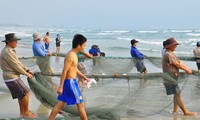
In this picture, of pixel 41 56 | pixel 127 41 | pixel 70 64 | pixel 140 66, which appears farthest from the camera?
pixel 127 41

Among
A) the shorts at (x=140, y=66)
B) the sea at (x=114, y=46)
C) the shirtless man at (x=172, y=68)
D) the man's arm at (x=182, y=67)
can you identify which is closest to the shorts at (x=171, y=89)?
the shirtless man at (x=172, y=68)

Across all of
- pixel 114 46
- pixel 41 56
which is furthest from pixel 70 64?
pixel 114 46

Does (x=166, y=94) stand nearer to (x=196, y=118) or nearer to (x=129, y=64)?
(x=196, y=118)

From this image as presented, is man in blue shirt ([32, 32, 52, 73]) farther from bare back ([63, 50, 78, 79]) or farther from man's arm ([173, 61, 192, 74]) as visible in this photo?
man's arm ([173, 61, 192, 74])

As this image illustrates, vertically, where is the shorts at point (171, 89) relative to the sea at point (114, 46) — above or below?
above

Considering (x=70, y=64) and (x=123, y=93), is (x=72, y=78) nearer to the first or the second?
(x=70, y=64)

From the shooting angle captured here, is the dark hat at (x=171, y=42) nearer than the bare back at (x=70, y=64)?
No

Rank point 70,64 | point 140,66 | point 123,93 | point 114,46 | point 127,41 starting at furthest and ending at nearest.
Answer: point 127,41
point 114,46
point 140,66
point 123,93
point 70,64

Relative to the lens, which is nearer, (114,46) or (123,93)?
(123,93)

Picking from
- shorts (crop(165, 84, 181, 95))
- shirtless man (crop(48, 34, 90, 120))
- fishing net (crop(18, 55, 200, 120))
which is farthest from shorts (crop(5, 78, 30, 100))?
shorts (crop(165, 84, 181, 95))

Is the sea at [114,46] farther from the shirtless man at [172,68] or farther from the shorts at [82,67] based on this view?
the shirtless man at [172,68]

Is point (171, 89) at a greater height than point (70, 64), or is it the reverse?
point (70, 64)

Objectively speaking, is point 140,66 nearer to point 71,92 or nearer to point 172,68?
point 172,68

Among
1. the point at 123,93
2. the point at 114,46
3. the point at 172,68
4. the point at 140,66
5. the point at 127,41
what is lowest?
the point at 127,41
